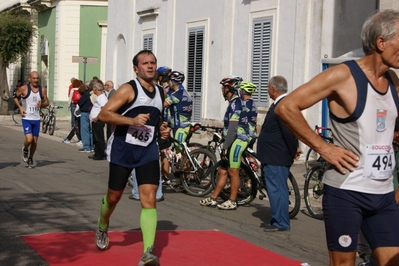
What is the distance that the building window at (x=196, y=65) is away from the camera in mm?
24469

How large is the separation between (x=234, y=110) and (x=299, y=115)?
21.9 ft

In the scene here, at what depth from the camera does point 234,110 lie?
11.5 metres

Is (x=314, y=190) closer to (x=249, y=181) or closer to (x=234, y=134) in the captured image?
(x=249, y=181)

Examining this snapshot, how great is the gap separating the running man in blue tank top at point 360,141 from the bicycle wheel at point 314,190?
256 inches

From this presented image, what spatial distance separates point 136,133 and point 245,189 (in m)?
4.43

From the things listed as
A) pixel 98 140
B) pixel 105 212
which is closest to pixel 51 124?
pixel 98 140

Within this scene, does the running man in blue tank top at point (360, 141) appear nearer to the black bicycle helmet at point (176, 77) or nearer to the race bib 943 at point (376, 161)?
the race bib 943 at point (376, 161)

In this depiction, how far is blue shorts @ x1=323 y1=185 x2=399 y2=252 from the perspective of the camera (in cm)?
471

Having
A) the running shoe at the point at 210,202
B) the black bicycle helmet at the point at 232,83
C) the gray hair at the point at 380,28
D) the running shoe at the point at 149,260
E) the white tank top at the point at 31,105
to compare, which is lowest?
the running shoe at the point at 210,202

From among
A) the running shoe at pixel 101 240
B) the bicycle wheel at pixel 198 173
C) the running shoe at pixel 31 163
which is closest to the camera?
the running shoe at pixel 101 240

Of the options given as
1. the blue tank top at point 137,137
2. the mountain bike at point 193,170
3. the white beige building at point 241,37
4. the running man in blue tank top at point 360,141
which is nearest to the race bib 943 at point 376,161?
the running man in blue tank top at point 360,141

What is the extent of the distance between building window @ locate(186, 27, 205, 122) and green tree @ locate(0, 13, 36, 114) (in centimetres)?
1785

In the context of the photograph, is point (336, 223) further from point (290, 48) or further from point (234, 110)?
point (290, 48)

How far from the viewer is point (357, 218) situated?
186 inches
